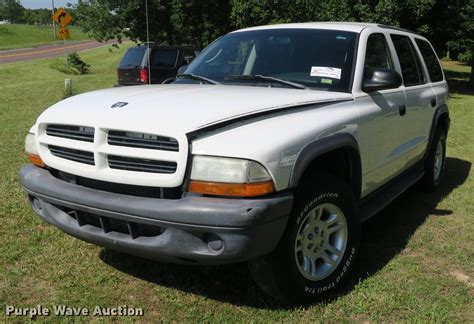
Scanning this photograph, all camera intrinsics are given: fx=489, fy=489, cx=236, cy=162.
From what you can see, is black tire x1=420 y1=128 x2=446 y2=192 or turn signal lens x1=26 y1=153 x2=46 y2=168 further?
black tire x1=420 y1=128 x2=446 y2=192

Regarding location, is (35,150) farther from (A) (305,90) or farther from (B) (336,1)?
(B) (336,1)

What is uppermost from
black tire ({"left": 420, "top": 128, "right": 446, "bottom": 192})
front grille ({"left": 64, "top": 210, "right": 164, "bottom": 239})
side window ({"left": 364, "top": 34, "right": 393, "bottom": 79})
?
side window ({"left": 364, "top": 34, "right": 393, "bottom": 79})

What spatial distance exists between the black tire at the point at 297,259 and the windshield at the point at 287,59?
88 cm

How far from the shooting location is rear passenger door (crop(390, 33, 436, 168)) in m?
4.44

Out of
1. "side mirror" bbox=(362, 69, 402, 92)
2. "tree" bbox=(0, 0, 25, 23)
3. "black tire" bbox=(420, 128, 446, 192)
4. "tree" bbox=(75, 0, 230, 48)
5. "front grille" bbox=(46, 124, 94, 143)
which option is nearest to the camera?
"front grille" bbox=(46, 124, 94, 143)

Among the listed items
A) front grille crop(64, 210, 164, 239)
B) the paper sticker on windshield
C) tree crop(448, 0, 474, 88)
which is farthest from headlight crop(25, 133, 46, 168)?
tree crop(448, 0, 474, 88)

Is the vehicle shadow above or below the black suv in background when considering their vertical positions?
below

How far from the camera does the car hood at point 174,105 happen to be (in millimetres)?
2693

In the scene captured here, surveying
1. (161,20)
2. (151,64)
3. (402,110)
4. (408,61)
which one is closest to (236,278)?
(402,110)

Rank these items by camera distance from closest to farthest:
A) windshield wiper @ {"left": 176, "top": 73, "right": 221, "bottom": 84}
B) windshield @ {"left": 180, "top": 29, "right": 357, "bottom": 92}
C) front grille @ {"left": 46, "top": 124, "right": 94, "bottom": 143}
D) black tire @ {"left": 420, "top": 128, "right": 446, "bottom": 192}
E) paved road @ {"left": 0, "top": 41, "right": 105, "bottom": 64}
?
front grille @ {"left": 46, "top": 124, "right": 94, "bottom": 143}
windshield @ {"left": 180, "top": 29, "right": 357, "bottom": 92}
windshield wiper @ {"left": 176, "top": 73, "right": 221, "bottom": 84}
black tire @ {"left": 420, "top": 128, "right": 446, "bottom": 192}
paved road @ {"left": 0, "top": 41, "right": 105, "bottom": 64}

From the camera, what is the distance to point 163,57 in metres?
14.6

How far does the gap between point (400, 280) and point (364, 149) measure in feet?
Answer: 3.22

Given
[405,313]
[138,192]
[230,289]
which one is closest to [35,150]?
[138,192]

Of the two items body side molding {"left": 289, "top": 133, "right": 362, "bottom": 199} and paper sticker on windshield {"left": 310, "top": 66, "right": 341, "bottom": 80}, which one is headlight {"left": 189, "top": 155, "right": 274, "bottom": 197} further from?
paper sticker on windshield {"left": 310, "top": 66, "right": 341, "bottom": 80}
